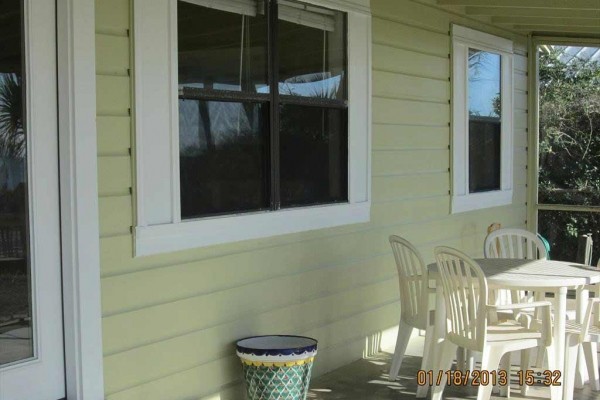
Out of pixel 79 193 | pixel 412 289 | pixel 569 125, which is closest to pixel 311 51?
pixel 412 289

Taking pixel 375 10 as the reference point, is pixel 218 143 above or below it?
below

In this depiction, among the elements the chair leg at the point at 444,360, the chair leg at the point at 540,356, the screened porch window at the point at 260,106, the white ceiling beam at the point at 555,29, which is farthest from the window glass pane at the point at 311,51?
the white ceiling beam at the point at 555,29

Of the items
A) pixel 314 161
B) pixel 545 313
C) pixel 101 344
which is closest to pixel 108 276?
pixel 101 344

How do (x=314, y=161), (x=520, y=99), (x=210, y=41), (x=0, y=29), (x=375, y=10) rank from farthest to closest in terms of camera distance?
(x=520, y=99), (x=375, y=10), (x=314, y=161), (x=210, y=41), (x=0, y=29)

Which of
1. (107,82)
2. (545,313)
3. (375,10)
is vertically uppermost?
(375,10)

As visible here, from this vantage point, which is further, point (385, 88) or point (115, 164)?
point (385, 88)

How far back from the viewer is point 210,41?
4102 millimetres

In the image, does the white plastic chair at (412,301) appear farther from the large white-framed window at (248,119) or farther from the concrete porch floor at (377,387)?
the large white-framed window at (248,119)

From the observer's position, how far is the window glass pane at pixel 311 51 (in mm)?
4629

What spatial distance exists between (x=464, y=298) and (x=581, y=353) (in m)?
1.20

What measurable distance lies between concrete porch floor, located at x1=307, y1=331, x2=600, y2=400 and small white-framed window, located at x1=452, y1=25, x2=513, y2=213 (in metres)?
1.81

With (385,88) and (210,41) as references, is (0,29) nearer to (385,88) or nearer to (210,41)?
(210,41)

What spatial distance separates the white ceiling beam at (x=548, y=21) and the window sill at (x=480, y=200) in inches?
57.1

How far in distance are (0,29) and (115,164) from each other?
721 millimetres
